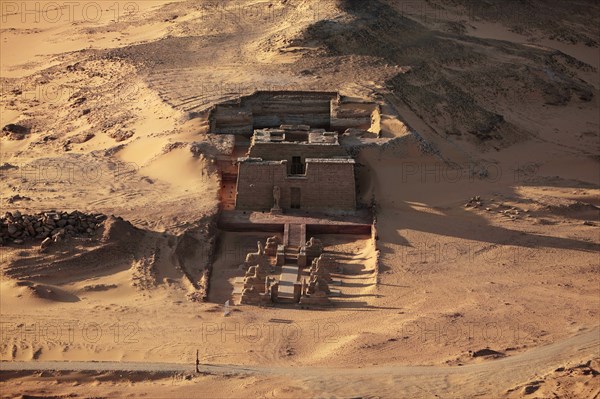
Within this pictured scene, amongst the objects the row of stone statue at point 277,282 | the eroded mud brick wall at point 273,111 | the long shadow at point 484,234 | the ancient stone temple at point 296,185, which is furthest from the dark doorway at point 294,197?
the eroded mud brick wall at point 273,111

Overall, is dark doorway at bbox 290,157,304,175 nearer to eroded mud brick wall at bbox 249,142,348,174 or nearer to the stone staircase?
eroded mud brick wall at bbox 249,142,348,174

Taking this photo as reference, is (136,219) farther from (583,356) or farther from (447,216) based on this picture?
(583,356)

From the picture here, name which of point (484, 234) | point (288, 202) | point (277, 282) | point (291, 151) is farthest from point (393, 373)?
point (291, 151)

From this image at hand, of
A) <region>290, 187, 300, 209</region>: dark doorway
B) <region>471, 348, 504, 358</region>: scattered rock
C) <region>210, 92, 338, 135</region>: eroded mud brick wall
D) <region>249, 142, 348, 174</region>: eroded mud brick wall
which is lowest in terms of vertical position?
<region>471, 348, 504, 358</region>: scattered rock

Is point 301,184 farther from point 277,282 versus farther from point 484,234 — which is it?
point 484,234

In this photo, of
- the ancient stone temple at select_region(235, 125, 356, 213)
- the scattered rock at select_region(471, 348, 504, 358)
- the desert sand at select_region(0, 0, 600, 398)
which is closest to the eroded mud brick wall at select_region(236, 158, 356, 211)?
the ancient stone temple at select_region(235, 125, 356, 213)

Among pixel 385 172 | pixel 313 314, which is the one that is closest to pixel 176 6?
pixel 385 172

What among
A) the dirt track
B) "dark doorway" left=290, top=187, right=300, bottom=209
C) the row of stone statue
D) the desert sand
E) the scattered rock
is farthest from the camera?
"dark doorway" left=290, top=187, right=300, bottom=209
